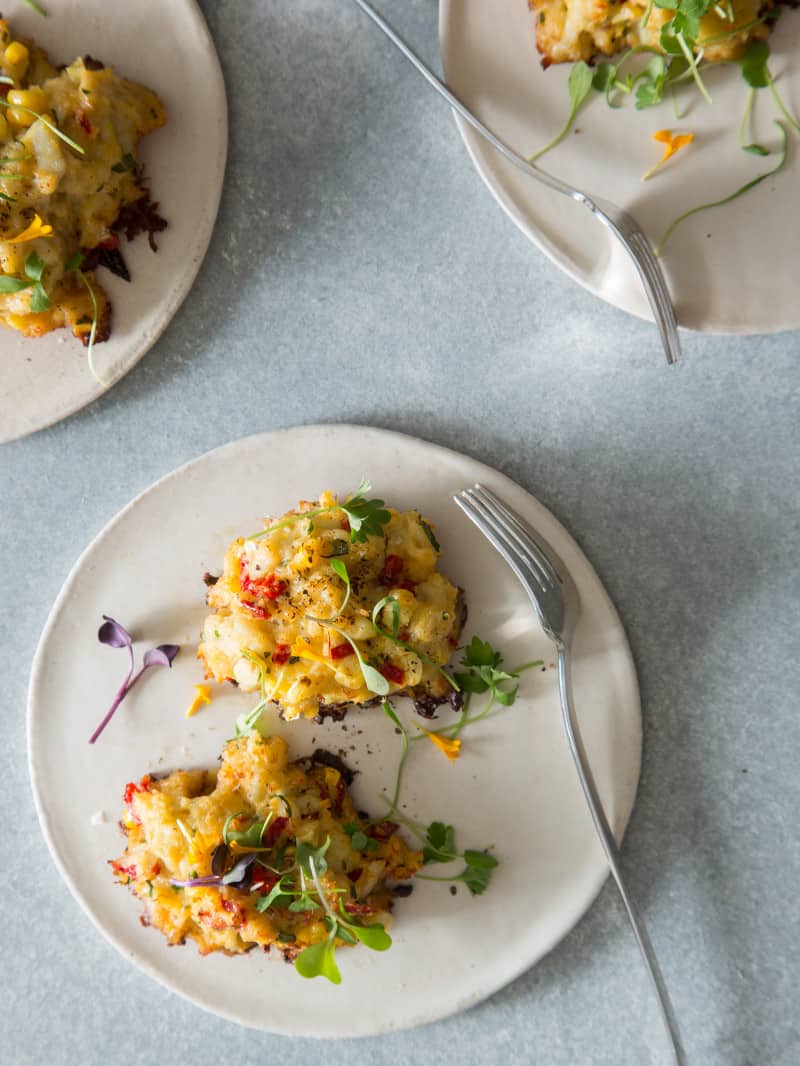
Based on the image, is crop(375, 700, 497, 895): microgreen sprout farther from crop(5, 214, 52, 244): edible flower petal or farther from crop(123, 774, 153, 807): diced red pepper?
crop(5, 214, 52, 244): edible flower petal

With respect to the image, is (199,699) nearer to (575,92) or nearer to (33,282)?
(33,282)

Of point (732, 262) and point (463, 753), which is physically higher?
point (732, 262)

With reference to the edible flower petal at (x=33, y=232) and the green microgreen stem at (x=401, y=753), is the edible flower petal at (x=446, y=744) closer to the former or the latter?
the green microgreen stem at (x=401, y=753)

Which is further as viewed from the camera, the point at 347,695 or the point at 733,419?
the point at 733,419

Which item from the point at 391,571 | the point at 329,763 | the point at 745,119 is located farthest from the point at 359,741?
the point at 745,119

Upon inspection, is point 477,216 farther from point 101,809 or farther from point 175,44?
point 101,809

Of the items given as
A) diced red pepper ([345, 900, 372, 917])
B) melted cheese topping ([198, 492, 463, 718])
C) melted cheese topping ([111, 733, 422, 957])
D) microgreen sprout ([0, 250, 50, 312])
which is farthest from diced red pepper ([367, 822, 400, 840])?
microgreen sprout ([0, 250, 50, 312])

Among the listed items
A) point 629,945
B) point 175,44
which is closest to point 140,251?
point 175,44

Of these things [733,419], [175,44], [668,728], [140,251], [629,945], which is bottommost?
[629,945]
